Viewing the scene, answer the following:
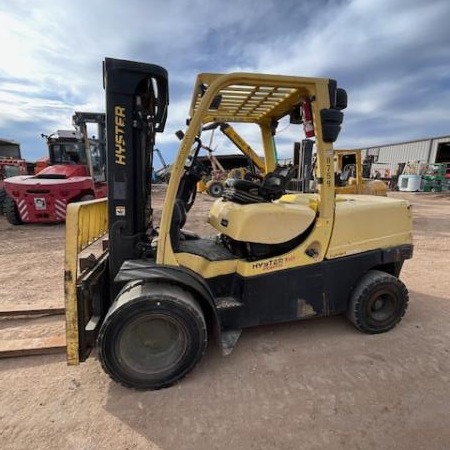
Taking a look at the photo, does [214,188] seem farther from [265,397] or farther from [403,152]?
[403,152]

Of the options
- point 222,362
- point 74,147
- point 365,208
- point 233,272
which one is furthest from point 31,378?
point 74,147

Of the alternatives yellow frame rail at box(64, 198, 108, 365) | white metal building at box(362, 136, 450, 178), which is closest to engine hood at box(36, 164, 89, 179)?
yellow frame rail at box(64, 198, 108, 365)

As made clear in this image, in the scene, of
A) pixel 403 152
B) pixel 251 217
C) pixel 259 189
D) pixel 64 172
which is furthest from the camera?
pixel 403 152

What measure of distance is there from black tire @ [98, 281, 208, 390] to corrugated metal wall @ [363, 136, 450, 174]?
117 ft

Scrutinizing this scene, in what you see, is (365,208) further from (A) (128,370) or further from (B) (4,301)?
(B) (4,301)

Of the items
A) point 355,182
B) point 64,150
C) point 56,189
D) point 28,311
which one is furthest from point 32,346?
point 355,182

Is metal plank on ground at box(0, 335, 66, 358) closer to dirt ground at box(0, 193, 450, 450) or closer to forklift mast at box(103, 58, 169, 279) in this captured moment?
dirt ground at box(0, 193, 450, 450)

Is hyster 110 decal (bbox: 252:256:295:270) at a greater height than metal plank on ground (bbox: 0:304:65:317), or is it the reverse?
hyster 110 decal (bbox: 252:256:295:270)

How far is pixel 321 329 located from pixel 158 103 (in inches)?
120

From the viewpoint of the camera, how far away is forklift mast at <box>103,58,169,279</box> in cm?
302

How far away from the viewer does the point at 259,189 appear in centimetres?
367

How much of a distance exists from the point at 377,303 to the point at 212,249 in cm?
197

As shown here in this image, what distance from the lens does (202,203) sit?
16.5 meters

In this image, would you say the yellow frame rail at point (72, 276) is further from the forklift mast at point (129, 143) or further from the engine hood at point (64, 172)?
the engine hood at point (64, 172)
